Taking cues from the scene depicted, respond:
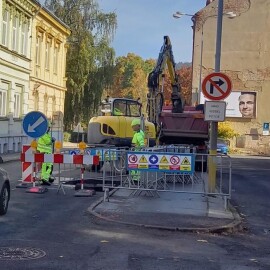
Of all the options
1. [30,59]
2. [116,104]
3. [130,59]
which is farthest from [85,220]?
[130,59]

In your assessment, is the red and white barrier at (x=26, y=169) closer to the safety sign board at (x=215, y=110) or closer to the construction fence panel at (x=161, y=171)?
the construction fence panel at (x=161, y=171)

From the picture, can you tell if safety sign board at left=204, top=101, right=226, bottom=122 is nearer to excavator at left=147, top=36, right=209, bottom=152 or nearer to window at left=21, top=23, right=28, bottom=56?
excavator at left=147, top=36, right=209, bottom=152

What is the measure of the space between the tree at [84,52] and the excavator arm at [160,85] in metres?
22.1

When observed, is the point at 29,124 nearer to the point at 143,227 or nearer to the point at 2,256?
the point at 143,227

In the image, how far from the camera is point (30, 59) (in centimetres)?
3606

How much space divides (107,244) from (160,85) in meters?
14.5

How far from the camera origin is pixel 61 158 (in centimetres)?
1444

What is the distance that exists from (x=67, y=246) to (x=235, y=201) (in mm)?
7962

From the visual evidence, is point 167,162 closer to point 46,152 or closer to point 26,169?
point 26,169

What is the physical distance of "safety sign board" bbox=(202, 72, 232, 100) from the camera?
1402 centimetres

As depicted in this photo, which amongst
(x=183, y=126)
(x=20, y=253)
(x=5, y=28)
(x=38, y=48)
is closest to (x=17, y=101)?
(x=5, y=28)

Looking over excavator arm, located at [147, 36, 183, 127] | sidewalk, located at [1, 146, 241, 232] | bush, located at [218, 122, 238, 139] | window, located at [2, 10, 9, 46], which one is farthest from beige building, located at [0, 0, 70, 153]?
sidewalk, located at [1, 146, 241, 232]

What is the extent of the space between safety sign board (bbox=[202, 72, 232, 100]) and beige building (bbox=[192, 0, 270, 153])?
4179 cm

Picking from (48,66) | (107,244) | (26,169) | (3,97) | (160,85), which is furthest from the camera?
(48,66)
